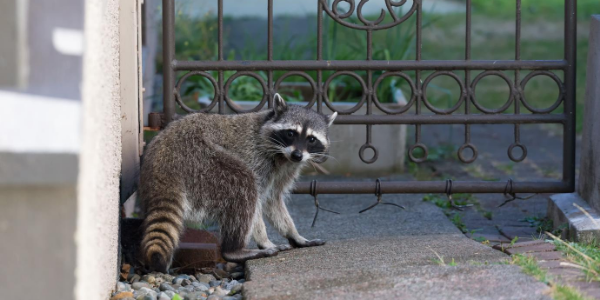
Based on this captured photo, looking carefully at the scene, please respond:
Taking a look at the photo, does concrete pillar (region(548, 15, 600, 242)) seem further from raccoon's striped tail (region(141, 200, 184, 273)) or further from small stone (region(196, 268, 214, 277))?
raccoon's striped tail (region(141, 200, 184, 273))

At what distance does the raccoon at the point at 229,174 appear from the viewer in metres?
3.55

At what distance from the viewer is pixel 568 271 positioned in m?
3.00

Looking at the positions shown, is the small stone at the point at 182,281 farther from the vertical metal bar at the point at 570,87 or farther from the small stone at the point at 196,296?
the vertical metal bar at the point at 570,87

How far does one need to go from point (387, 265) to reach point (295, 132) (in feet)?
3.49

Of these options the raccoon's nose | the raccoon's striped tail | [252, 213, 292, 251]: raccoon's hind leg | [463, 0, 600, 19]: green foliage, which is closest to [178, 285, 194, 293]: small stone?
the raccoon's striped tail

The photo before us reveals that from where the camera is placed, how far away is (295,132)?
411 centimetres

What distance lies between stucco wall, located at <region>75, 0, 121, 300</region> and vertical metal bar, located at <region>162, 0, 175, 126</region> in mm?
613

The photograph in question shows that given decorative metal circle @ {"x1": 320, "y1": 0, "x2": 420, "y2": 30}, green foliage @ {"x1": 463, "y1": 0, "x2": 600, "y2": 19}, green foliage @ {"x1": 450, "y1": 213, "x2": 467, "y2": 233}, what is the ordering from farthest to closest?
green foliage @ {"x1": 463, "y1": 0, "x2": 600, "y2": 19} < green foliage @ {"x1": 450, "y1": 213, "x2": 467, "y2": 233} < decorative metal circle @ {"x1": 320, "y1": 0, "x2": 420, "y2": 30}

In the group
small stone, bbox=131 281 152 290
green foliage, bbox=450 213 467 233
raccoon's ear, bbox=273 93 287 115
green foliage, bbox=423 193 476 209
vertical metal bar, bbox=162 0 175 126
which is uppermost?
vertical metal bar, bbox=162 0 175 126

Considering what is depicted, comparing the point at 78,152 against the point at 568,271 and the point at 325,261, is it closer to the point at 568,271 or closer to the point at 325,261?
the point at 325,261

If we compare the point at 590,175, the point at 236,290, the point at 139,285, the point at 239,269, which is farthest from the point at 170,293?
the point at 590,175

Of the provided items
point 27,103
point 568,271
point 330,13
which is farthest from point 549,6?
point 27,103

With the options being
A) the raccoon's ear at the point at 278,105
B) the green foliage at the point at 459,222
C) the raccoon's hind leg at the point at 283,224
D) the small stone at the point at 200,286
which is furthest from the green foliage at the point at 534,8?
the small stone at the point at 200,286

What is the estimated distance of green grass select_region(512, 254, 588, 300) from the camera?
2.56 meters
